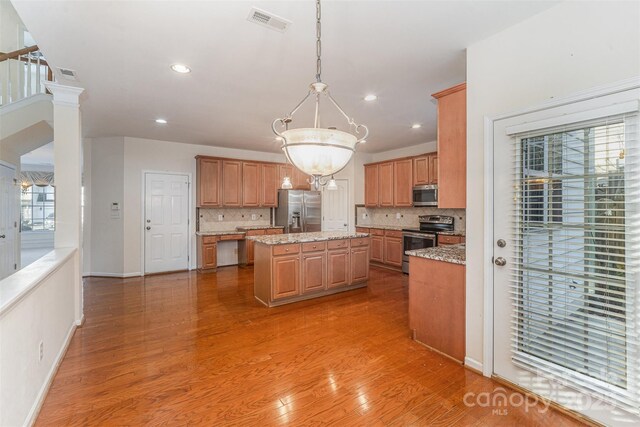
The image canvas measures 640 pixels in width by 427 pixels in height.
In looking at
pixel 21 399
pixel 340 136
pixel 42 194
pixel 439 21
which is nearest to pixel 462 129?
pixel 439 21

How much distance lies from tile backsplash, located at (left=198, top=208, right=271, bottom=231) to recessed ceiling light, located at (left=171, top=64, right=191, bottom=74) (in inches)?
150

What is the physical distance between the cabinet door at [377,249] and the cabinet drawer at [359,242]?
Result: 1.68 metres

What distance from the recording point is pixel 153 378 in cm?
229

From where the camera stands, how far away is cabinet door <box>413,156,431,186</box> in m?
5.61

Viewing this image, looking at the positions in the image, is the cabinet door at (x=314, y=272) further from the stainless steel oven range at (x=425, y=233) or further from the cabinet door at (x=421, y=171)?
the cabinet door at (x=421, y=171)

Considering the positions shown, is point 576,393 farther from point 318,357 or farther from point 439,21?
point 439,21

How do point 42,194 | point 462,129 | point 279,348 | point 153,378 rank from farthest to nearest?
point 42,194 → point 279,348 → point 462,129 → point 153,378

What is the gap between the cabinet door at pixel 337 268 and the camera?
14.1 feet

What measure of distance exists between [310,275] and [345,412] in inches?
88.4

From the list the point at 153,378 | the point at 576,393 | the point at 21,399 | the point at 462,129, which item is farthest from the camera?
the point at 462,129

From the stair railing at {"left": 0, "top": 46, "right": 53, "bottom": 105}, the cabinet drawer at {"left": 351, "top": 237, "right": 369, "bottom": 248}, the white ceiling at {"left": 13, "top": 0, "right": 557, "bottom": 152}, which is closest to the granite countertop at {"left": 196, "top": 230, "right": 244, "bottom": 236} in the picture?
the white ceiling at {"left": 13, "top": 0, "right": 557, "bottom": 152}

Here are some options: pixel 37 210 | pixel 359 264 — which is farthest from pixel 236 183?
pixel 37 210

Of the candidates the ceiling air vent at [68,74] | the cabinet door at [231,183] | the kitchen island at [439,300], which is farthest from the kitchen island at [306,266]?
the ceiling air vent at [68,74]

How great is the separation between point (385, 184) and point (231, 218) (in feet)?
11.3
